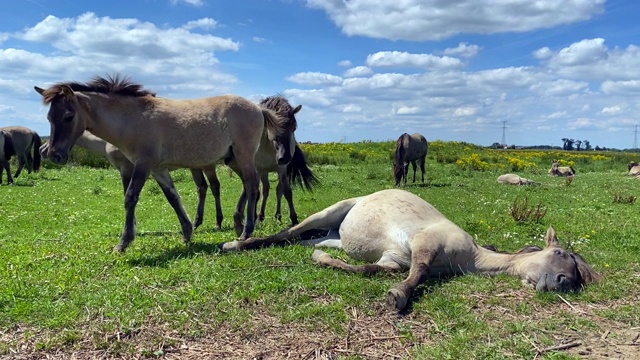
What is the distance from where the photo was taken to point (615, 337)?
4211mm

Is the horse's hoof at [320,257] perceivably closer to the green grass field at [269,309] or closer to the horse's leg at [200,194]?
the green grass field at [269,309]

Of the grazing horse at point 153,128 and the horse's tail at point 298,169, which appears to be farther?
the horse's tail at point 298,169

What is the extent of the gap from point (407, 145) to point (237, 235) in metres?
16.0

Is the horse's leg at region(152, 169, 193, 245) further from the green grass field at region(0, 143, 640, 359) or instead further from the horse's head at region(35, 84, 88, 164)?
the horse's head at region(35, 84, 88, 164)

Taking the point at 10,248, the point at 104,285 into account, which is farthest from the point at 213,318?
the point at 10,248

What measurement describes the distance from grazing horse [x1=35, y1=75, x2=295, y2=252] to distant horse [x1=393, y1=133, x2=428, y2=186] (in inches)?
554

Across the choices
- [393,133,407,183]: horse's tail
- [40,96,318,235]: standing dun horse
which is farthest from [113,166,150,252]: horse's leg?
[393,133,407,183]: horse's tail

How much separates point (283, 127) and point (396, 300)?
5.69m

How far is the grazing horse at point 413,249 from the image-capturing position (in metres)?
5.32

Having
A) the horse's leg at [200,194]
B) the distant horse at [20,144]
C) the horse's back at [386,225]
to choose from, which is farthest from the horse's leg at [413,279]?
the distant horse at [20,144]

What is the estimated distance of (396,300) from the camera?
4.70 meters

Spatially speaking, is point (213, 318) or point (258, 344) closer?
point (258, 344)

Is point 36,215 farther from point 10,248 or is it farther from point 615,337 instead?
point 615,337

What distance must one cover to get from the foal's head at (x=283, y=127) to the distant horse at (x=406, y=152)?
37.5 feet
